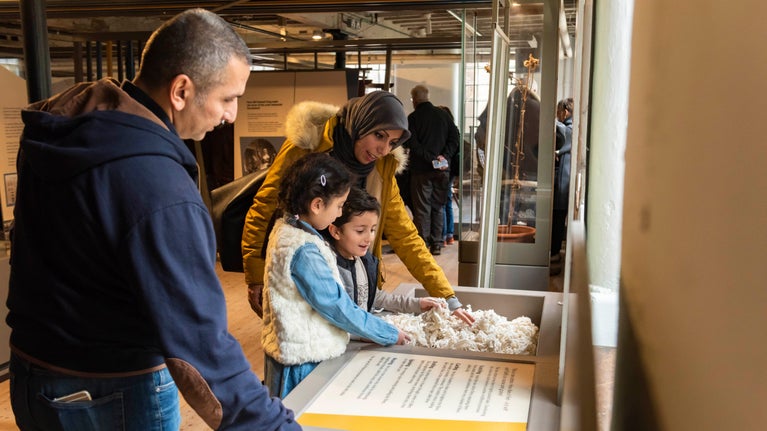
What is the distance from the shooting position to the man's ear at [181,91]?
1.40m

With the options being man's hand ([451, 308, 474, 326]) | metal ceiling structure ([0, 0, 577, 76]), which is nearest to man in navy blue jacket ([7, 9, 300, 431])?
man's hand ([451, 308, 474, 326])

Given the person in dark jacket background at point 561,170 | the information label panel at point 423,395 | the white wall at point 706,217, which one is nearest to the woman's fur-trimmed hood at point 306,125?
the information label panel at point 423,395

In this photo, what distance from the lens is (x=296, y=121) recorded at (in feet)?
9.41

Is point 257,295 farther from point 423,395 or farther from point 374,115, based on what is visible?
point 423,395

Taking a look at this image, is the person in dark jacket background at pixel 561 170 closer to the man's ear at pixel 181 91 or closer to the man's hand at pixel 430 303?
the man's hand at pixel 430 303

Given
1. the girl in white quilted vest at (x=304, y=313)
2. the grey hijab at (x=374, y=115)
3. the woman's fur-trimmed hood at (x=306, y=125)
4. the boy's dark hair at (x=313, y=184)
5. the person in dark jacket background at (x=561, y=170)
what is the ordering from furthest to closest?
the person in dark jacket background at (x=561, y=170), the woman's fur-trimmed hood at (x=306, y=125), the grey hijab at (x=374, y=115), the boy's dark hair at (x=313, y=184), the girl in white quilted vest at (x=304, y=313)

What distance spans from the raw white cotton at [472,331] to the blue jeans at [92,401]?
91cm

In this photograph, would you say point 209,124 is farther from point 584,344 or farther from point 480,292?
point 480,292

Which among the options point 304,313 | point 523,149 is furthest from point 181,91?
point 523,149

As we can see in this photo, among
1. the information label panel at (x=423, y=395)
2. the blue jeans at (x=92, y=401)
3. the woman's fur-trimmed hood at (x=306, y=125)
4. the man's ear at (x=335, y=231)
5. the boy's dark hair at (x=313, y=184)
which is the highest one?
the woman's fur-trimmed hood at (x=306, y=125)

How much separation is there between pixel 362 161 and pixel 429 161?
5510 millimetres

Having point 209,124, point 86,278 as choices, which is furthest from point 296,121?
point 86,278

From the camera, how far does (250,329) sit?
5332 millimetres

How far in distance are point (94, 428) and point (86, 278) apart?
1.03 feet
